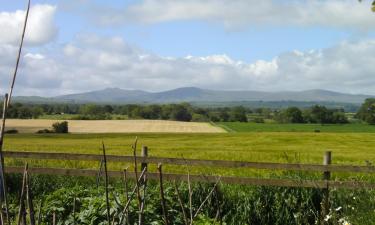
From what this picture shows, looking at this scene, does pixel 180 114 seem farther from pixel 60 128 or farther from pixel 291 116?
pixel 60 128

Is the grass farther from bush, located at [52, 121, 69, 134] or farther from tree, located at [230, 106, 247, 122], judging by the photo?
bush, located at [52, 121, 69, 134]

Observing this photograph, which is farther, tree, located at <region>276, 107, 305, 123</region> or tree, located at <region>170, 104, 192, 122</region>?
tree, located at <region>170, 104, 192, 122</region>

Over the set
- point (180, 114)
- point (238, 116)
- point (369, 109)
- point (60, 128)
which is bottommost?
point (60, 128)

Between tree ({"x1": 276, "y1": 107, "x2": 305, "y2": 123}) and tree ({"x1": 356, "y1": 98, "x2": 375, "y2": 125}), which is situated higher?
tree ({"x1": 356, "y1": 98, "x2": 375, "y2": 125})

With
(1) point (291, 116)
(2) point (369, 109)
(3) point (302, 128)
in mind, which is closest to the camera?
(2) point (369, 109)

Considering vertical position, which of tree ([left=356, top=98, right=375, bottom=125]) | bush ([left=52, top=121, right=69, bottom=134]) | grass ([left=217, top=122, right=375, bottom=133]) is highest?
tree ([left=356, top=98, right=375, bottom=125])

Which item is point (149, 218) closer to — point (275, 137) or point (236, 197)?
point (236, 197)

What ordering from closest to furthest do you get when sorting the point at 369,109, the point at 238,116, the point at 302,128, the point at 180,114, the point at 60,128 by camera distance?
the point at 369,109 < the point at 60,128 < the point at 302,128 < the point at 180,114 < the point at 238,116

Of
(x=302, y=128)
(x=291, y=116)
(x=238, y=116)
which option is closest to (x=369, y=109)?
A: (x=302, y=128)

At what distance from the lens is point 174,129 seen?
84062 mm

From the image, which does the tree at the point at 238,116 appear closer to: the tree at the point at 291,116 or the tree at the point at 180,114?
the tree at the point at 291,116

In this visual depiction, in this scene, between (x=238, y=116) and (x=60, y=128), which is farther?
(x=238, y=116)

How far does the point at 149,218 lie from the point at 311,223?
174 inches

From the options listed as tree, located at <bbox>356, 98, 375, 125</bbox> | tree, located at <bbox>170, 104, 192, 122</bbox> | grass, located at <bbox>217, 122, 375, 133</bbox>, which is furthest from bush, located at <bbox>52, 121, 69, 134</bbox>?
tree, located at <bbox>170, 104, 192, 122</bbox>
